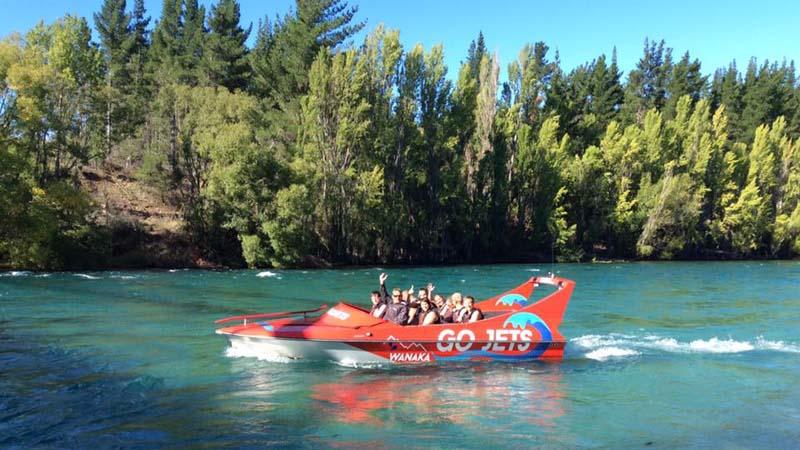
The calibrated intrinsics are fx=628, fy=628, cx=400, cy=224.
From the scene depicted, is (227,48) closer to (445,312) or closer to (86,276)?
(86,276)

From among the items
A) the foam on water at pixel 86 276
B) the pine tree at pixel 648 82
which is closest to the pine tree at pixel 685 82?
the pine tree at pixel 648 82

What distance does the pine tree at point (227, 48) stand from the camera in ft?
172

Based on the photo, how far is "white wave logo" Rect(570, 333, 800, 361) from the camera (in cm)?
1556

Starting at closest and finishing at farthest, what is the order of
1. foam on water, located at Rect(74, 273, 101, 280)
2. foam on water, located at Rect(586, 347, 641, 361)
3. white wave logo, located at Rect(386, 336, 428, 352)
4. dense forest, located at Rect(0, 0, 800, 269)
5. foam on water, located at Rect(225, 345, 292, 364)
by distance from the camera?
1. white wave logo, located at Rect(386, 336, 428, 352)
2. foam on water, located at Rect(225, 345, 292, 364)
3. foam on water, located at Rect(586, 347, 641, 361)
4. foam on water, located at Rect(74, 273, 101, 280)
5. dense forest, located at Rect(0, 0, 800, 269)

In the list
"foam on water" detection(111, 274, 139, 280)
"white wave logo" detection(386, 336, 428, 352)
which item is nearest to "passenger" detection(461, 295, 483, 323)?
"white wave logo" detection(386, 336, 428, 352)

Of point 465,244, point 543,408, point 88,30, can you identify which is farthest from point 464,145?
point 543,408

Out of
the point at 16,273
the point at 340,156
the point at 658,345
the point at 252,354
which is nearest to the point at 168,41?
the point at 340,156

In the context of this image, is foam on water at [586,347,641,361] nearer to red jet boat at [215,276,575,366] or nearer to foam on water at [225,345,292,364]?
red jet boat at [215,276,575,366]

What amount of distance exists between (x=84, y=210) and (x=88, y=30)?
28.6 m

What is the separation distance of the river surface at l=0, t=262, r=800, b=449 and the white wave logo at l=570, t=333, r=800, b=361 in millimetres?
56

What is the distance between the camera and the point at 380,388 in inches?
476

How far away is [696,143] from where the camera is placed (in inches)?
2287

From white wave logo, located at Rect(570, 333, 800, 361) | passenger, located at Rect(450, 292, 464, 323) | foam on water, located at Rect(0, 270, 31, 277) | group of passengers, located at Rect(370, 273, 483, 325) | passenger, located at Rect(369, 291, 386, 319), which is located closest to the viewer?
group of passengers, located at Rect(370, 273, 483, 325)

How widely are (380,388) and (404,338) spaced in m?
1.83
